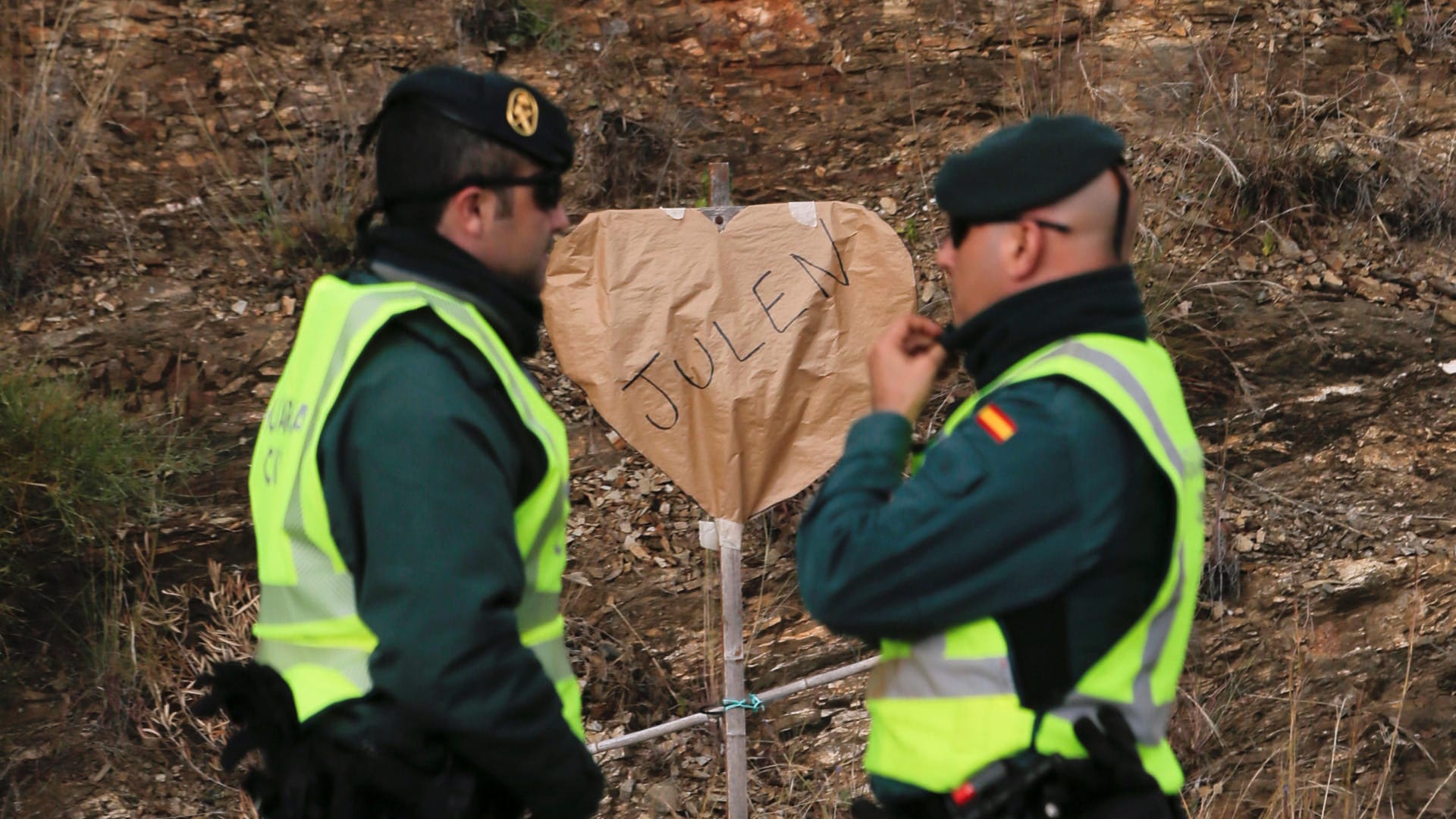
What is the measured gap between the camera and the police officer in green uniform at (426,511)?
176 centimetres

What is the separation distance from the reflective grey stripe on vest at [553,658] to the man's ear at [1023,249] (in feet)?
2.90

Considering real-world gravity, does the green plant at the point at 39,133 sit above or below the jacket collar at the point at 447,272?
below

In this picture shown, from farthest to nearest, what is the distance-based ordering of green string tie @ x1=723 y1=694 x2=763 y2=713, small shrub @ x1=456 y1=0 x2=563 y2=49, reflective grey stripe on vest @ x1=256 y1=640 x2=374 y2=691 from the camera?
small shrub @ x1=456 y1=0 x2=563 y2=49
green string tie @ x1=723 y1=694 x2=763 y2=713
reflective grey stripe on vest @ x1=256 y1=640 x2=374 y2=691

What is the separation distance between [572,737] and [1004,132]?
3.63 feet

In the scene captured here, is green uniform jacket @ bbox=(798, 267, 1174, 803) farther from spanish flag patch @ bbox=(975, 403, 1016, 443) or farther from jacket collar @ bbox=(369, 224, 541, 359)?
jacket collar @ bbox=(369, 224, 541, 359)

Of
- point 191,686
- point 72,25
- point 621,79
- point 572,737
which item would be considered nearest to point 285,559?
point 572,737

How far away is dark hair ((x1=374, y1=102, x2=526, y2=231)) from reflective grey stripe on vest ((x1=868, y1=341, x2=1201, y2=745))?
0.89m

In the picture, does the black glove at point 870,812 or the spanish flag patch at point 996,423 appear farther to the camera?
the black glove at point 870,812

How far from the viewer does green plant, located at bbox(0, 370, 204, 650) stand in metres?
4.64

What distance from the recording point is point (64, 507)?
15.4ft

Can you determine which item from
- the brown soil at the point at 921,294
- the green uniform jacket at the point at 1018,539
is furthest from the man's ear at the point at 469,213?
the brown soil at the point at 921,294

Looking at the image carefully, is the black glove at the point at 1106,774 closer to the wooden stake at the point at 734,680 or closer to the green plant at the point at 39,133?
the wooden stake at the point at 734,680

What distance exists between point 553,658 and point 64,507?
340 cm

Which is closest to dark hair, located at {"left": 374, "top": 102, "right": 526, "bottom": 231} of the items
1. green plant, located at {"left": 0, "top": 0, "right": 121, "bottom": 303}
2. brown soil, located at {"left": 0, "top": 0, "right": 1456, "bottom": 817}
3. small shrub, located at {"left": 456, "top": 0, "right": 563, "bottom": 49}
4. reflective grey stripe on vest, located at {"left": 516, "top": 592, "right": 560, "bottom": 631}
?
reflective grey stripe on vest, located at {"left": 516, "top": 592, "right": 560, "bottom": 631}
